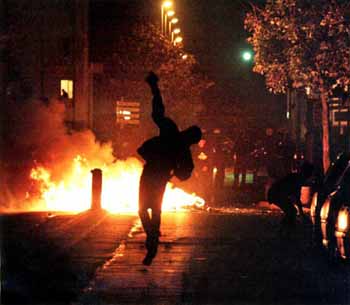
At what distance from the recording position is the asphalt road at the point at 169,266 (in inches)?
385

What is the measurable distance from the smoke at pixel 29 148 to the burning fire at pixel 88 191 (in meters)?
0.25

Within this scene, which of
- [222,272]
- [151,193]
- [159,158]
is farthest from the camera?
[222,272]

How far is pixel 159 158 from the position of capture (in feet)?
30.8

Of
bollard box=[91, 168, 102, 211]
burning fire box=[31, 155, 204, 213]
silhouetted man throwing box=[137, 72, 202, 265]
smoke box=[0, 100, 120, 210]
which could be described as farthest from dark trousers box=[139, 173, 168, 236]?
burning fire box=[31, 155, 204, 213]

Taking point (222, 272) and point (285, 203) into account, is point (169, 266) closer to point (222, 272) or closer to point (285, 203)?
point (222, 272)

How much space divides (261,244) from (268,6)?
1500cm

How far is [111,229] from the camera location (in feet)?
61.7

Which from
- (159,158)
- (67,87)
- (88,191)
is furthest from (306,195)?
(159,158)

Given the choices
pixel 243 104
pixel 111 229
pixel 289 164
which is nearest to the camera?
pixel 111 229

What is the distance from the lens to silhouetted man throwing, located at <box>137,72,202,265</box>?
29.6 feet

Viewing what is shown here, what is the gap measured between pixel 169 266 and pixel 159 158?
11.7 ft

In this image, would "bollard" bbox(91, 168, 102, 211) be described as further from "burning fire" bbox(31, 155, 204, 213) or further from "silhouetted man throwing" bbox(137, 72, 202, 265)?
"silhouetted man throwing" bbox(137, 72, 202, 265)

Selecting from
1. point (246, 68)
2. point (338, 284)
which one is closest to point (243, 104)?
point (246, 68)

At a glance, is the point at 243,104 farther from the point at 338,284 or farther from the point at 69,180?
the point at 338,284
